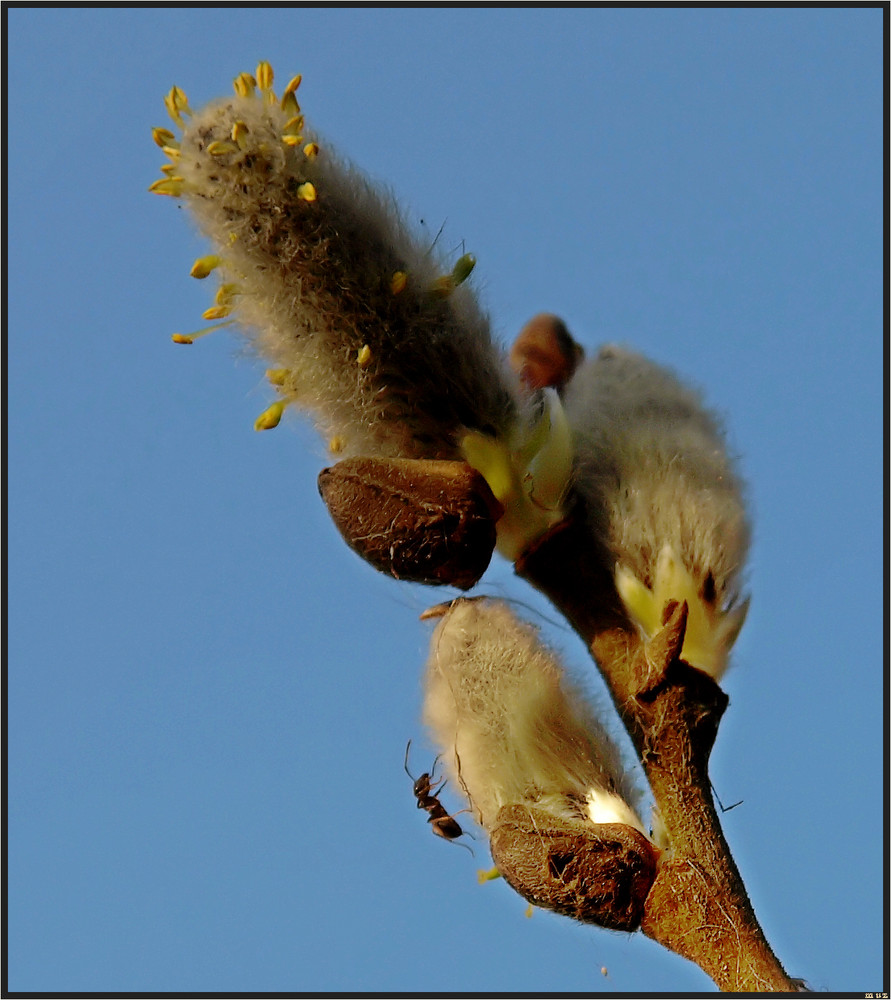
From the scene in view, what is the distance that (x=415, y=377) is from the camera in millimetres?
2236

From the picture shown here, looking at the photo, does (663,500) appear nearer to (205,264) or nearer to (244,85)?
(205,264)

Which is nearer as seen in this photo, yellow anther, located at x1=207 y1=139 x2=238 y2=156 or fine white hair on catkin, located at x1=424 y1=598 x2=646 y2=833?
yellow anther, located at x1=207 y1=139 x2=238 y2=156

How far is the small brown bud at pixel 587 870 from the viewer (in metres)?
2.09

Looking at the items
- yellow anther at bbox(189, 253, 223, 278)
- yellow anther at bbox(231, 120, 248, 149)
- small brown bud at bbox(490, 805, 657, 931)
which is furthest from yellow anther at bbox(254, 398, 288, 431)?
small brown bud at bbox(490, 805, 657, 931)

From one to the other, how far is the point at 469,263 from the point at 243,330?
16.5 inches

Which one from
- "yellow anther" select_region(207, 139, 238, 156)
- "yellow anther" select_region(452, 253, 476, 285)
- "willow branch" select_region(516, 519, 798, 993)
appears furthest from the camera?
"yellow anther" select_region(452, 253, 476, 285)

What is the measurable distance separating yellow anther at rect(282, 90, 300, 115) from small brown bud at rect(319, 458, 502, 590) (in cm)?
60

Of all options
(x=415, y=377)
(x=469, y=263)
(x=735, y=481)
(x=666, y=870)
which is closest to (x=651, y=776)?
(x=666, y=870)

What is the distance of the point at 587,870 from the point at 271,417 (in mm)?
956

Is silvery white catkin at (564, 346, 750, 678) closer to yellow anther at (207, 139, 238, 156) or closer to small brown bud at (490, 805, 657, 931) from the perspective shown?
small brown bud at (490, 805, 657, 931)

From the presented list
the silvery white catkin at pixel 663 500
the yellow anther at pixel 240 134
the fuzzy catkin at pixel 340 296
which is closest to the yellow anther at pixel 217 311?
the fuzzy catkin at pixel 340 296

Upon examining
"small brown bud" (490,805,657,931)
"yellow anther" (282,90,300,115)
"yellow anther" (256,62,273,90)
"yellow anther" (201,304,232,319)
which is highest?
"yellow anther" (256,62,273,90)

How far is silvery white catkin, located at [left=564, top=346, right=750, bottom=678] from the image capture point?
2186mm

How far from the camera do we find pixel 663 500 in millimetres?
2229
